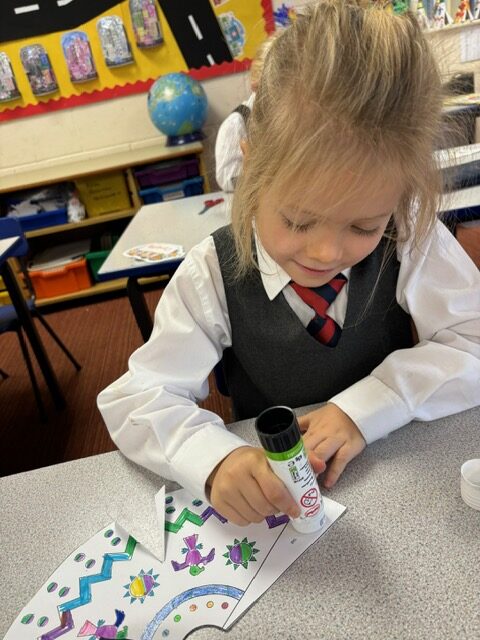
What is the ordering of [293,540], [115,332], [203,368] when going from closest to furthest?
1. [293,540]
2. [203,368]
3. [115,332]

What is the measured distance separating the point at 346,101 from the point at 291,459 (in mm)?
369

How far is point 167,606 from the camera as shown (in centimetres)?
50

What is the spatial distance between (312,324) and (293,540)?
37 cm

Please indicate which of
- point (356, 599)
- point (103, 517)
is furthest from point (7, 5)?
point (356, 599)

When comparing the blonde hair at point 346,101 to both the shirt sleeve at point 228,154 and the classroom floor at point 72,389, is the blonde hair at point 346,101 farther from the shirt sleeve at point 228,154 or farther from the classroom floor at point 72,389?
the shirt sleeve at point 228,154

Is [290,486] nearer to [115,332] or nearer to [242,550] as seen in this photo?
[242,550]

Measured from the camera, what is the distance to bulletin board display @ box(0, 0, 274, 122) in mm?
2963

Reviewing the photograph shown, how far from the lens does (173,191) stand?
10.0 ft

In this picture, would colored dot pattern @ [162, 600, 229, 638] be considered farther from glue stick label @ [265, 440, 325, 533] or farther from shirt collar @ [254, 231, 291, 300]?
shirt collar @ [254, 231, 291, 300]

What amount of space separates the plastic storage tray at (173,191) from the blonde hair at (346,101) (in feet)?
8.18

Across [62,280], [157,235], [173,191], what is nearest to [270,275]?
[157,235]

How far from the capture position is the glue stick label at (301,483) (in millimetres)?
469

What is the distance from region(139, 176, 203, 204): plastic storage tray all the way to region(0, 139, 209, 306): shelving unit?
2.1 inches

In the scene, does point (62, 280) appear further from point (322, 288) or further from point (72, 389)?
point (322, 288)
